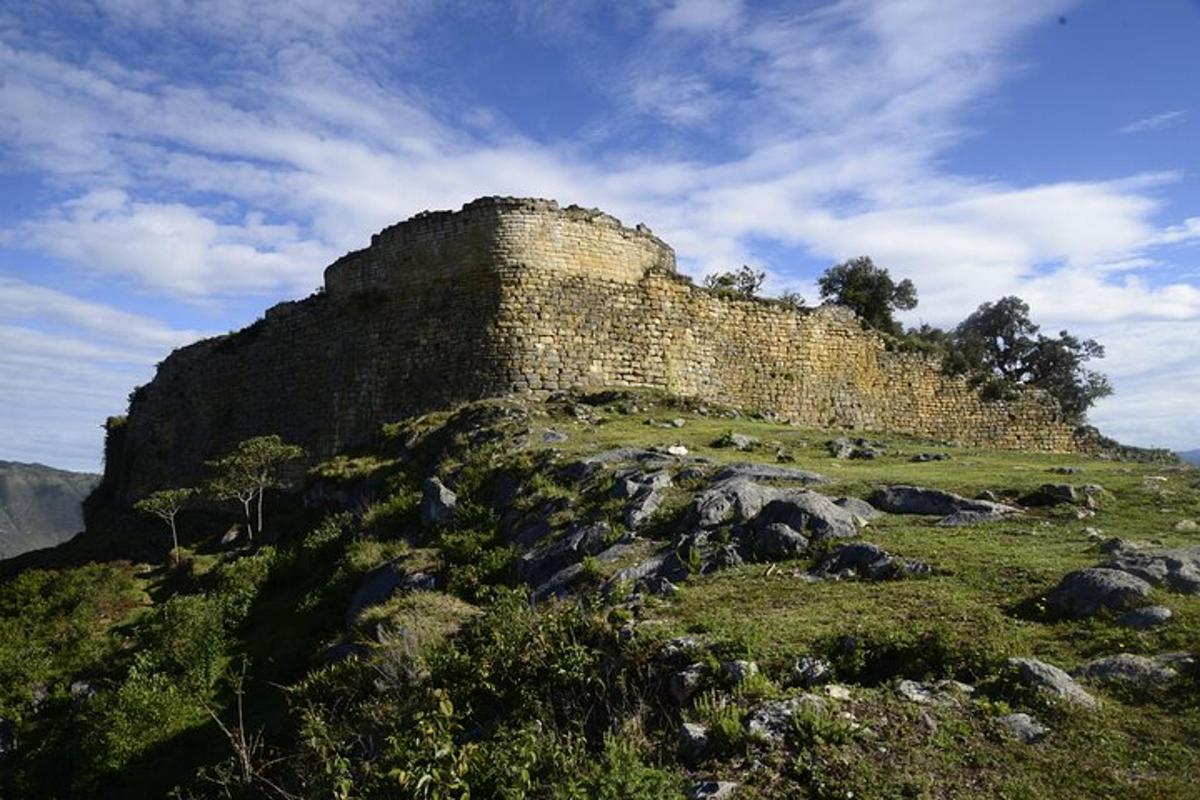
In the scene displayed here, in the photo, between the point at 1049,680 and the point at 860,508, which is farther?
the point at 860,508

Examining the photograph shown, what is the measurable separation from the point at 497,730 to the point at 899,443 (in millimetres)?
13027

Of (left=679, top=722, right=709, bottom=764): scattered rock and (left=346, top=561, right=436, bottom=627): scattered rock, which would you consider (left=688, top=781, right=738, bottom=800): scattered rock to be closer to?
(left=679, top=722, right=709, bottom=764): scattered rock

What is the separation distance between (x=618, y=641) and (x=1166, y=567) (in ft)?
14.4

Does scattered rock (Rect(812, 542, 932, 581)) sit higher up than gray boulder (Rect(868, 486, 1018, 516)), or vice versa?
gray boulder (Rect(868, 486, 1018, 516))

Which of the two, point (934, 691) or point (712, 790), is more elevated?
point (934, 691)

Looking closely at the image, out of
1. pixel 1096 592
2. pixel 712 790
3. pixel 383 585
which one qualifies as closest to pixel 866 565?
pixel 1096 592

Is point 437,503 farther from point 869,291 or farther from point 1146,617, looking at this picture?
point 869,291

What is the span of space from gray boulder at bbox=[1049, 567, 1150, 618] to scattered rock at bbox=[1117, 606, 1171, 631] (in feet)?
0.40

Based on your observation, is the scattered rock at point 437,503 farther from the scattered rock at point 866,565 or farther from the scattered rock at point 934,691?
the scattered rock at point 934,691

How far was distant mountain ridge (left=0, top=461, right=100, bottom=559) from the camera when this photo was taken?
135 metres

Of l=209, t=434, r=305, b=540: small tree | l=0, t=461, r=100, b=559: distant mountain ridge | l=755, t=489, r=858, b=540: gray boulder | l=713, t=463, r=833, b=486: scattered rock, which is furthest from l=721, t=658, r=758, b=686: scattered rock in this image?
l=0, t=461, r=100, b=559: distant mountain ridge

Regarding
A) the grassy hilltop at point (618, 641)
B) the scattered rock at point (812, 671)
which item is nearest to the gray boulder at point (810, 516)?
the grassy hilltop at point (618, 641)

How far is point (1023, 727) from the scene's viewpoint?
5.10 metres

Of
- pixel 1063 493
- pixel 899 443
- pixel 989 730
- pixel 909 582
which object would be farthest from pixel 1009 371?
pixel 989 730
